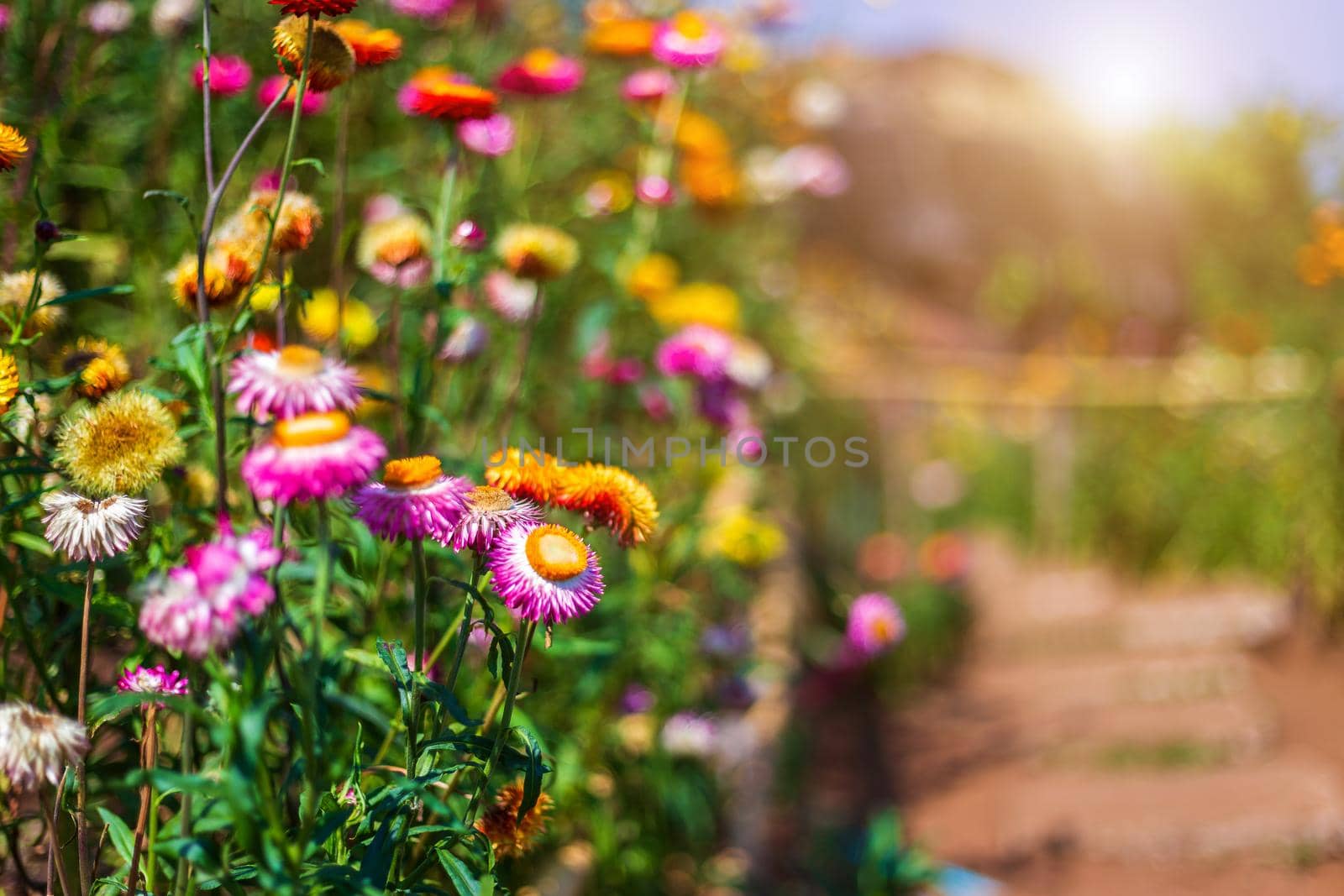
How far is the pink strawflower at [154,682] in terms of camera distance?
875mm

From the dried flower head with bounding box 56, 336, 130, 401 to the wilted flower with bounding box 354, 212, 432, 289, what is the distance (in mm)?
412

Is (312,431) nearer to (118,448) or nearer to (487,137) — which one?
(118,448)

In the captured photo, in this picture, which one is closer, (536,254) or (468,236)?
(468,236)

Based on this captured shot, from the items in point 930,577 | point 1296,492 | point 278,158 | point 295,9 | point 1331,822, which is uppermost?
point 295,9

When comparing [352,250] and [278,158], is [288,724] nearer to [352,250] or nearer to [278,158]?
[278,158]

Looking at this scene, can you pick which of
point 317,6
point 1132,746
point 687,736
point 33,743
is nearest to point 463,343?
point 317,6

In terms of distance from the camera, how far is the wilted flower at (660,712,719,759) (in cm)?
208

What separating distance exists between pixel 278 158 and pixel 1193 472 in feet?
15.4

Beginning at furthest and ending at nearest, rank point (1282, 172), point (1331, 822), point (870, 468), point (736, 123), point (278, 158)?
point (1282, 172)
point (870, 468)
point (736, 123)
point (1331, 822)
point (278, 158)

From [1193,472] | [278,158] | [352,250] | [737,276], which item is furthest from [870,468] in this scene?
[278,158]

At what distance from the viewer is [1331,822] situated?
3.09 meters

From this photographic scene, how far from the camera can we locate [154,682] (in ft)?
2.87

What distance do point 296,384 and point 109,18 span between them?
3.96 feet

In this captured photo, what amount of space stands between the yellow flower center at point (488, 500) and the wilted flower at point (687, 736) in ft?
4.34
